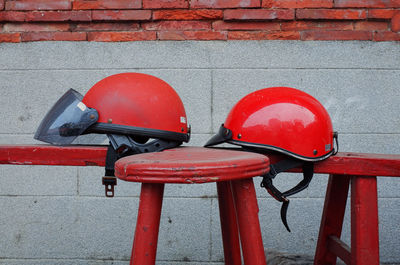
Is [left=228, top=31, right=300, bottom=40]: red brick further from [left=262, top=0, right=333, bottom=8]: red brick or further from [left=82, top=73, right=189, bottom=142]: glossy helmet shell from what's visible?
[left=82, top=73, right=189, bottom=142]: glossy helmet shell

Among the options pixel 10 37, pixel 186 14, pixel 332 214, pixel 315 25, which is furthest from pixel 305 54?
pixel 10 37

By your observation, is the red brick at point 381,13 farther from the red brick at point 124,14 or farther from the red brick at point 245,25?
the red brick at point 124,14

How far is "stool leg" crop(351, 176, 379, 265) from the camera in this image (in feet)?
4.80

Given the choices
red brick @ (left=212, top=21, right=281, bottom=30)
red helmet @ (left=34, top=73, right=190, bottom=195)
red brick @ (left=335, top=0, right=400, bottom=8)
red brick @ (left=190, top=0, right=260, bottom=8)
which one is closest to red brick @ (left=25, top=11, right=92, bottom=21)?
red brick @ (left=190, top=0, right=260, bottom=8)

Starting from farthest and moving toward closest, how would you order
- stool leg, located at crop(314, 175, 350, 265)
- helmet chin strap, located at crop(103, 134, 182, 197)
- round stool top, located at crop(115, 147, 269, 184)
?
stool leg, located at crop(314, 175, 350, 265)
helmet chin strap, located at crop(103, 134, 182, 197)
round stool top, located at crop(115, 147, 269, 184)

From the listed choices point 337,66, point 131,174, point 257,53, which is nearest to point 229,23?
point 257,53

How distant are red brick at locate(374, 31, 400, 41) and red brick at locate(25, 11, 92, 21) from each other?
1.99 m

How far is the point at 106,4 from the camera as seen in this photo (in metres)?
2.65

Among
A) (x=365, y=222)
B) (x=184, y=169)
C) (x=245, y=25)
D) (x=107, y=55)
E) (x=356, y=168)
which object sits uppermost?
(x=245, y=25)

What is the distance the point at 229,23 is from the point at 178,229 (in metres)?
1.50

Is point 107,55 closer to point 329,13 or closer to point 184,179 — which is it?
point 329,13

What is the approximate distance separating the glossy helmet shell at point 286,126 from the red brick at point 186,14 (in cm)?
126

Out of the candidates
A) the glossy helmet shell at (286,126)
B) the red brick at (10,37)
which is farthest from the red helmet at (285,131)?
the red brick at (10,37)

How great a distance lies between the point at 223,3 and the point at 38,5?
1294 mm
